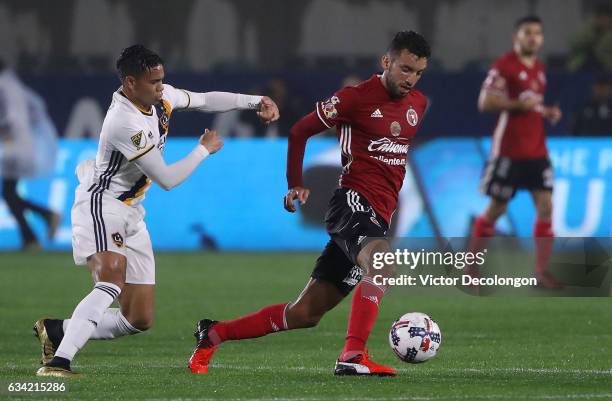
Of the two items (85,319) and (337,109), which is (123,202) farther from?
(337,109)

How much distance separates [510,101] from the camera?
514 inches

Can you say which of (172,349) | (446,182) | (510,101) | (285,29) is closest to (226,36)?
(285,29)

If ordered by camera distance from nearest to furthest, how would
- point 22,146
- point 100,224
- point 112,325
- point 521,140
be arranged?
point 100,224
point 112,325
point 521,140
point 22,146

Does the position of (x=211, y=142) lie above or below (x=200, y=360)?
above

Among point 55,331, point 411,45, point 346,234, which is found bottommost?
point 55,331

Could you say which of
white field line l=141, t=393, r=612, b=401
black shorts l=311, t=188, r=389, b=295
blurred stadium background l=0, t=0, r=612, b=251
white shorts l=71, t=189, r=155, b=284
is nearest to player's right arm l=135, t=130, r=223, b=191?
white shorts l=71, t=189, r=155, b=284

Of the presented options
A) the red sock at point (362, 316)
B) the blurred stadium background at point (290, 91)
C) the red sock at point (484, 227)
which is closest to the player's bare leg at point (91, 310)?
the red sock at point (362, 316)

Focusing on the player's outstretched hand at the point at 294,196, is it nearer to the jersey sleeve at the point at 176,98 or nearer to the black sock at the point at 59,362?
the jersey sleeve at the point at 176,98

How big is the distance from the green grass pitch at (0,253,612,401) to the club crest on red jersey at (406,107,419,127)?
1355 millimetres

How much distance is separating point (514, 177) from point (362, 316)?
237 inches

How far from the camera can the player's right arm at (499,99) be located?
42.5 feet

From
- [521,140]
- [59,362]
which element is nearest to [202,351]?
[59,362]

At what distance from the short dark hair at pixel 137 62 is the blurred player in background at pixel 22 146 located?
993cm

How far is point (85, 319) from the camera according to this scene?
738 centimetres
